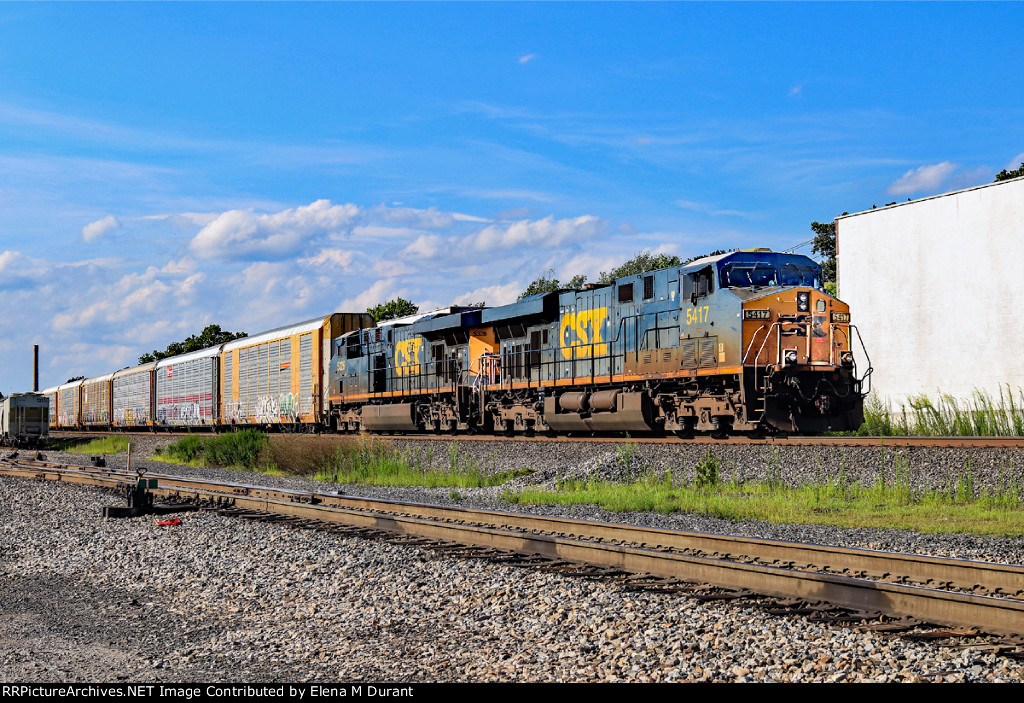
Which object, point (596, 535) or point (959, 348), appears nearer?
point (596, 535)

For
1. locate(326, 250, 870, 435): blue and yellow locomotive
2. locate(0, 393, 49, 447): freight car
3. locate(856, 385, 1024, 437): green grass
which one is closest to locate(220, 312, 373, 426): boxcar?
locate(326, 250, 870, 435): blue and yellow locomotive

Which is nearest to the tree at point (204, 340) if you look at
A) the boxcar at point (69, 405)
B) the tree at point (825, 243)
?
the boxcar at point (69, 405)

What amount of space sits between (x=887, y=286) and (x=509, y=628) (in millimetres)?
24095

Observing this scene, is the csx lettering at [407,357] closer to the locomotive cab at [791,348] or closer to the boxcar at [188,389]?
the locomotive cab at [791,348]

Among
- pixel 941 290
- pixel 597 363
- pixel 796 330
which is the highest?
pixel 941 290

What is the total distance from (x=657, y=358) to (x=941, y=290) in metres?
11.9

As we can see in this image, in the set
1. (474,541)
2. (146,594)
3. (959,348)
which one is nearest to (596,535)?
(474,541)

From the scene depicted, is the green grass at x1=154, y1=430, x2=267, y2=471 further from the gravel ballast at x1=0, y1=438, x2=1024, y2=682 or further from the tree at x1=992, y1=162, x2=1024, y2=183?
the tree at x1=992, y1=162, x2=1024, y2=183

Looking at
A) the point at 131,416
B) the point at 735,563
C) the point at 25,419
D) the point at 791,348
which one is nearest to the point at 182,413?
the point at 25,419

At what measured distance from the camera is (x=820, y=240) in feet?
151

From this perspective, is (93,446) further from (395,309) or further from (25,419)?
(395,309)

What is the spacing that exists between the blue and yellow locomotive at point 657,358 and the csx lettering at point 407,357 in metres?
0.10

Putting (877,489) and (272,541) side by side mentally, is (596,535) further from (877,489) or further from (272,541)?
(877,489)

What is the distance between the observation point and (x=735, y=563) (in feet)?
22.2
